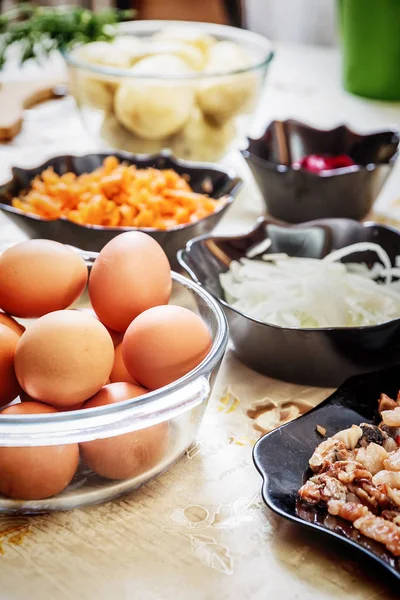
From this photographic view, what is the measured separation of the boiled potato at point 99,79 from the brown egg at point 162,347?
2.89ft

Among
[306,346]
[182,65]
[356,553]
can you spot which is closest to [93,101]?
[182,65]

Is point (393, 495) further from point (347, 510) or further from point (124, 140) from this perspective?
point (124, 140)

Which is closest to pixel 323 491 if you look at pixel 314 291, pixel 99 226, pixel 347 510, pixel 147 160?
pixel 347 510

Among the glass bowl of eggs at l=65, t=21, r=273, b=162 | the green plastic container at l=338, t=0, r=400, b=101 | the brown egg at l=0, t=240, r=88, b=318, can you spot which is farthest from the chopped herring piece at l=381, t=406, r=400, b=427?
the green plastic container at l=338, t=0, r=400, b=101

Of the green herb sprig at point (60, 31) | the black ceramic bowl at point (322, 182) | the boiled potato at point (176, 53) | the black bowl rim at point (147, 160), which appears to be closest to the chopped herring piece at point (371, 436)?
the black bowl rim at point (147, 160)

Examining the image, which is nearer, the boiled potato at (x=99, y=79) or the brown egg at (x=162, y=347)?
the brown egg at (x=162, y=347)

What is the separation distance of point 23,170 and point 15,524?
2.48ft

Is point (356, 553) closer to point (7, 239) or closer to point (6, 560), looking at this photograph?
point (6, 560)

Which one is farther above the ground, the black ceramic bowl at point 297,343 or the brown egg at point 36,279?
the brown egg at point 36,279

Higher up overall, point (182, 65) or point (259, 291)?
point (182, 65)

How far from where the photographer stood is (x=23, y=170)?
1293mm

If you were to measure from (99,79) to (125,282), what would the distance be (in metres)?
0.83

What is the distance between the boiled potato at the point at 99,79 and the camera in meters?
1.50

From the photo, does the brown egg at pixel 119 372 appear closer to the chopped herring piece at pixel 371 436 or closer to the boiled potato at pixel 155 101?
the chopped herring piece at pixel 371 436
